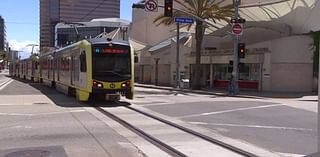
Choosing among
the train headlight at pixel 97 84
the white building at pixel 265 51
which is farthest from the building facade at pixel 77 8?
the train headlight at pixel 97 84

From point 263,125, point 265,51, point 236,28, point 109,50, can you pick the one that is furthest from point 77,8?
point 263,125

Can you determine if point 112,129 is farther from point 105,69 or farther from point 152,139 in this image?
point 105,69

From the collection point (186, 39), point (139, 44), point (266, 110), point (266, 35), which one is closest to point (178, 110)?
point (266, 110)

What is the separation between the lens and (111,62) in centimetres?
2295

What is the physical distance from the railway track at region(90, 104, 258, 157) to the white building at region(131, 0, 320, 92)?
15.7m

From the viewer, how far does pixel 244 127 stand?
15.0 meters

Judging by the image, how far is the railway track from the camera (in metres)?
10.2

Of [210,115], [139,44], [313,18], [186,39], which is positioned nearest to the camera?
[210,115]

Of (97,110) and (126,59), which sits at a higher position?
(126,59)

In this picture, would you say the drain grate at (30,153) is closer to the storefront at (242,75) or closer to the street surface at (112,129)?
the street surface at (112,129)

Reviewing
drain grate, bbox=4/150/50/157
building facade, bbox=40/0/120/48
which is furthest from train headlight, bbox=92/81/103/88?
building facade, bbox=40/0/120/48

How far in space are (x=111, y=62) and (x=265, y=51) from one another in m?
20.0

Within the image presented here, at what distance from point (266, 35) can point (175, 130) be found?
3417cm

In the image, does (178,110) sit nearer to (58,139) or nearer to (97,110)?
(97,110)
